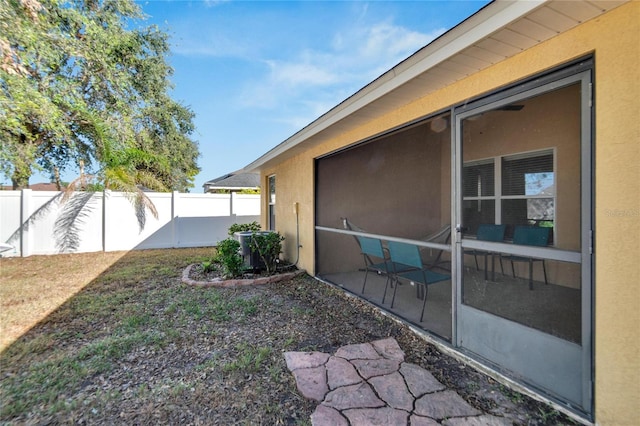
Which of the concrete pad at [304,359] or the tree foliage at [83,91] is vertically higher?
the tree foliage at [83,91]

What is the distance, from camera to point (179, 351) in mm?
2959

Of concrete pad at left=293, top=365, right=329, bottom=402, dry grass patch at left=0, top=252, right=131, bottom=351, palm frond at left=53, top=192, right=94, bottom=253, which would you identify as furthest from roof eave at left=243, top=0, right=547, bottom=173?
palm frond at left=53, top=192, right=94, bottom=253

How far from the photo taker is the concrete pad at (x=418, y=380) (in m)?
2.26

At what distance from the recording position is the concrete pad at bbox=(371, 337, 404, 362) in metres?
2.79

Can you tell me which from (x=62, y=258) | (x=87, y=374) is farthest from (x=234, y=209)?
(x=87, y=374)

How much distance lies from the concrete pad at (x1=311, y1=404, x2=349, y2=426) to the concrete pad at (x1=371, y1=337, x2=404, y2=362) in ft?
2.98

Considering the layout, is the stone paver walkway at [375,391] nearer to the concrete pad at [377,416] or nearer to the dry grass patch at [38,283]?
the concrete pad at [377,416]

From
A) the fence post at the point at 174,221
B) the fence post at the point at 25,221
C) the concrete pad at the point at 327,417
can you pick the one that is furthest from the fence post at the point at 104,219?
the concrete pad at the point at 327,417

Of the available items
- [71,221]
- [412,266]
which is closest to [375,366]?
[412,266]

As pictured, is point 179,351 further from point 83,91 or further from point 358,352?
point 83,91

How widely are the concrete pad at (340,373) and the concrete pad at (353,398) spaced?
6cm

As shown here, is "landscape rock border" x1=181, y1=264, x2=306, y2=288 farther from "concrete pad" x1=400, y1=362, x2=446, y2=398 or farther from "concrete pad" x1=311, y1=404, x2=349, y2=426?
"concrete pad" x1=311, y1=404, x2=349, y2=426

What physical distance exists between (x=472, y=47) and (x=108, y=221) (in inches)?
404

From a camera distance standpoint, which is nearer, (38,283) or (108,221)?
(38,283)
